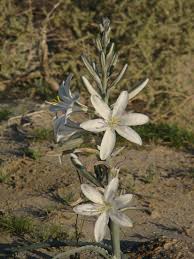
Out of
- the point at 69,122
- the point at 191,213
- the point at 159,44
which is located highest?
the point at 69,122

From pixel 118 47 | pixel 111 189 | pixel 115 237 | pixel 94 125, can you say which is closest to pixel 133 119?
pixel 94 125

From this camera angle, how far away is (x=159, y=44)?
20.0 feet

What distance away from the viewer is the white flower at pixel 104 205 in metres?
2.53

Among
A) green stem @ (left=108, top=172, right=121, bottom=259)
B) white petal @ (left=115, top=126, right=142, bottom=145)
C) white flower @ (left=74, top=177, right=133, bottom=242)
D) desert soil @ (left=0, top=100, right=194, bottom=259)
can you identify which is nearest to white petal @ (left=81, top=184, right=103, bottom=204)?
white flower @ (left=74, top=177, right=133, bottom=242)

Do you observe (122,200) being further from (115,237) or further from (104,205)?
(115,237)

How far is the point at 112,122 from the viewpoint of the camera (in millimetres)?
2594

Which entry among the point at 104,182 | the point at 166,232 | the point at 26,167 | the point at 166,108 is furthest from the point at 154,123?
the point at 104,182

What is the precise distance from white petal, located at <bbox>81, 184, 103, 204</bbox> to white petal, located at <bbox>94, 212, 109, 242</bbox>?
63 mm

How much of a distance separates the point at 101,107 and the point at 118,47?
11.8 ft

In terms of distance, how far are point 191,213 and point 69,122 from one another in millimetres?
1750

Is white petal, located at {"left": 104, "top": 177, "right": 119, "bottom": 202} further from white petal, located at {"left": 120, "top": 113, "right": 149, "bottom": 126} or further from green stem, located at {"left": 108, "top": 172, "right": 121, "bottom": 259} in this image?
white petal, located at {"left": 120, "top": 113, "right": 149, "bottom": 126}

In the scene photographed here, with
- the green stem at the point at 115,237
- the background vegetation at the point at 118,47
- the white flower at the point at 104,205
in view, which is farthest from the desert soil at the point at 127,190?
the white flower at the point at 104,205

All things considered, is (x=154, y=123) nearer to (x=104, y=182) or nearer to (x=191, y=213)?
(x=191, y=213)

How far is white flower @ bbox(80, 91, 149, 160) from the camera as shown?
2533 millimetres
